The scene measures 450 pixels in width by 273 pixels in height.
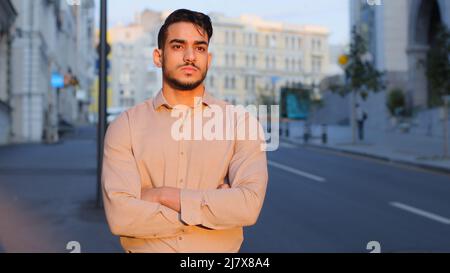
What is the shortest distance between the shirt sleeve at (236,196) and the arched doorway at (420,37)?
37.2 metres

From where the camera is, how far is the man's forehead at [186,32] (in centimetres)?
228

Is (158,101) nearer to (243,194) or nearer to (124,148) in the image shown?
(124,148)

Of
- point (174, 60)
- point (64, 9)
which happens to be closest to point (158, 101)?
point (174, 60)

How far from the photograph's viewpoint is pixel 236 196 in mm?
2240

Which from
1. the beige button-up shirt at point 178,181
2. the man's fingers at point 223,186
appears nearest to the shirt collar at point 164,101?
the beige button-up shirt at point 178,181

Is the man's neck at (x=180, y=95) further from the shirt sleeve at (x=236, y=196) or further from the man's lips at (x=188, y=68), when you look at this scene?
the shirt sleeve at (x=236, y=196)

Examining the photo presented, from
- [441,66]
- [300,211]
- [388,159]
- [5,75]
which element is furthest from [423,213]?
[5,75]

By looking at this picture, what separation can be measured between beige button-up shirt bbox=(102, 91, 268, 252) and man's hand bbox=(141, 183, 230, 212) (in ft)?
0.06

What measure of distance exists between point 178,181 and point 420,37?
3887 centimetres

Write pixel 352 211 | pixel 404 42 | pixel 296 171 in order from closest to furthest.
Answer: pixel 352 211 < pixel 296 171 < pixel 404 42

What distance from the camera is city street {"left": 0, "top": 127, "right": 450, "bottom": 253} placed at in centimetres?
694

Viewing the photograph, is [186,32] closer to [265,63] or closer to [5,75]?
[5,75]

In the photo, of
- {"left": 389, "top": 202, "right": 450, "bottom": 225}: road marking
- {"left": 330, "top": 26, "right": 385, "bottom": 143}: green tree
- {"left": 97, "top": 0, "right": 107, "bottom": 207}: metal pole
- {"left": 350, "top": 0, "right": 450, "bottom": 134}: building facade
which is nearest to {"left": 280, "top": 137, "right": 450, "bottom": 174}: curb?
{"left": 330, "top": 26, "right": 385, "bottom": 143}: green tree
